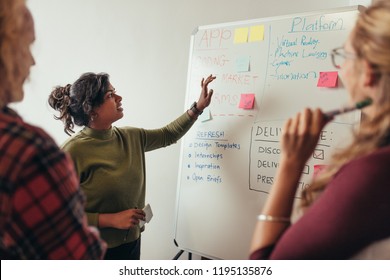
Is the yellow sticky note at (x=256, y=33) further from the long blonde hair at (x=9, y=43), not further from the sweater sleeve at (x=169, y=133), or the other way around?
the long blonde hair at (x=9, y=43)

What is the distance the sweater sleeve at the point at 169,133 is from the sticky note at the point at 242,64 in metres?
0.31

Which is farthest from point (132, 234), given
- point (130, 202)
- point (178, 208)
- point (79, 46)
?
point (79, 46)

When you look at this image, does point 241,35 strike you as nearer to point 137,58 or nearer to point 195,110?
point 195,110

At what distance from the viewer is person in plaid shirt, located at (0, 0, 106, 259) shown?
0.59m

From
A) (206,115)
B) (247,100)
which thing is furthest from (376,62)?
(206,115)

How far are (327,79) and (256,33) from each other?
36 cm

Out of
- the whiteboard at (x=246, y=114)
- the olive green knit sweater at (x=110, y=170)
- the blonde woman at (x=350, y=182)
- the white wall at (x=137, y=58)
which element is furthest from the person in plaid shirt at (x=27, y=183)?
the white wall at (x=137, y=58)

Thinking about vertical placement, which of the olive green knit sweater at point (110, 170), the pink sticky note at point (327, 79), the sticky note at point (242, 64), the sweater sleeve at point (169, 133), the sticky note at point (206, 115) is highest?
the sticky note at point (242, 64)

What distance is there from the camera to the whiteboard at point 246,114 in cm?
131

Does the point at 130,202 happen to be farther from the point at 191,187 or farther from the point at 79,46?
the point at 79,46

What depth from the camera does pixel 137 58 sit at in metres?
2.03

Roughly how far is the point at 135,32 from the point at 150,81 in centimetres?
30

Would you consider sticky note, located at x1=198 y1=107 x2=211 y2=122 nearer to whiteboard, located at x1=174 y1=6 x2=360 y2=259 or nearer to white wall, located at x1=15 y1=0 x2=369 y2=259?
whiteboard, located at x1=174 y1=6 x2=360 y2=259

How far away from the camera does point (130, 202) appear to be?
4.82ft
